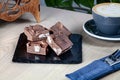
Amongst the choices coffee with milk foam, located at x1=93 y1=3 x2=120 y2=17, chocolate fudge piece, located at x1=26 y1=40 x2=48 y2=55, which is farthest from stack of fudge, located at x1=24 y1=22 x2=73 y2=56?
coffee with milk foam, located at x1=93 y1=3 x2=120 y2=17

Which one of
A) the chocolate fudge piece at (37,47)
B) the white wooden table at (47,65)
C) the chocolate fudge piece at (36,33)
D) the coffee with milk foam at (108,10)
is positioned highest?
the coffee with milk foam at (108,10)

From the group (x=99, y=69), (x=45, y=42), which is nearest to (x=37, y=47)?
(x=45, y=42)

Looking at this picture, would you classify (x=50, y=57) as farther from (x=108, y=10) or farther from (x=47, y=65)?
(x=108, y=10)

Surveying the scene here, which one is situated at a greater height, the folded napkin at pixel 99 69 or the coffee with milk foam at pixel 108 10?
the coffee with milk foam at pixel 108 10

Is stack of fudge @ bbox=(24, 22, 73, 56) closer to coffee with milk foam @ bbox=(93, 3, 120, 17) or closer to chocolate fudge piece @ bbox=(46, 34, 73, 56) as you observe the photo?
chocolate fudge piece @ bbox=(46, 34, 73, 56)

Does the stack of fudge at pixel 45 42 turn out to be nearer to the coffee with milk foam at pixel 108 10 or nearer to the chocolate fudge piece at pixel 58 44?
the chocolate fudge piece at pixel 58 44

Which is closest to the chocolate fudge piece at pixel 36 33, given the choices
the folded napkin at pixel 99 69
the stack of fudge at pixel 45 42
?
the stack of fudge at pixel 45 42
